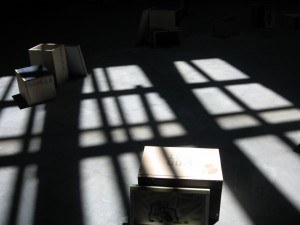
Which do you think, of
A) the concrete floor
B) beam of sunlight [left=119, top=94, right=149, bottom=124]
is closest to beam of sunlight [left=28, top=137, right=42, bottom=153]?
the concrete floor

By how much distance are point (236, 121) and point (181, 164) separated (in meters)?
1.80

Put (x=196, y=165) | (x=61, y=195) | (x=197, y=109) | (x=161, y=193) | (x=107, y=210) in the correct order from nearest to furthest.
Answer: (x=161, y=193), (x=196, y=165), (x=107, y=210), (x=61, y=195), (x=197, y=109)

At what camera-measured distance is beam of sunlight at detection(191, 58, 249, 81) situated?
5445 mm

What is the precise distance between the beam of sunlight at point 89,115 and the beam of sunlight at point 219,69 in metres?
1.94

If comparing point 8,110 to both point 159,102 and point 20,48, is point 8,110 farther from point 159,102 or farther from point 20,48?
point 20,48

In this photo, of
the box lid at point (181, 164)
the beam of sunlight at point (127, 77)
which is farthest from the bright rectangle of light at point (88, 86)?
the box lid at point (181, 164)

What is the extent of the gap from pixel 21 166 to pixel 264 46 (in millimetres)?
5343

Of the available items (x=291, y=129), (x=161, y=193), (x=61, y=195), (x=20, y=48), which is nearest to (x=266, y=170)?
(x=291, y=129)

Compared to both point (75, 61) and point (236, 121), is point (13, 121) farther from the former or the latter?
point (236, 121)

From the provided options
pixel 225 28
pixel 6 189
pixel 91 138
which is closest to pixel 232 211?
pixel 91 138

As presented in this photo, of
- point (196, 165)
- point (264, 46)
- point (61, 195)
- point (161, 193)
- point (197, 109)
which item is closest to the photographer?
point (161, 193)

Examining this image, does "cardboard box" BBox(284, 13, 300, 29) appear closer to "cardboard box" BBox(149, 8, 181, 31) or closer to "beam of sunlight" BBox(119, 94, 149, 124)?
"cardboard box" BBox(149, 8, 181, 31)

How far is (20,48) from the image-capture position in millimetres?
7414

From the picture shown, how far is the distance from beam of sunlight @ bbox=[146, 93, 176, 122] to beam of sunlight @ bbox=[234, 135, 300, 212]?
936 mm
